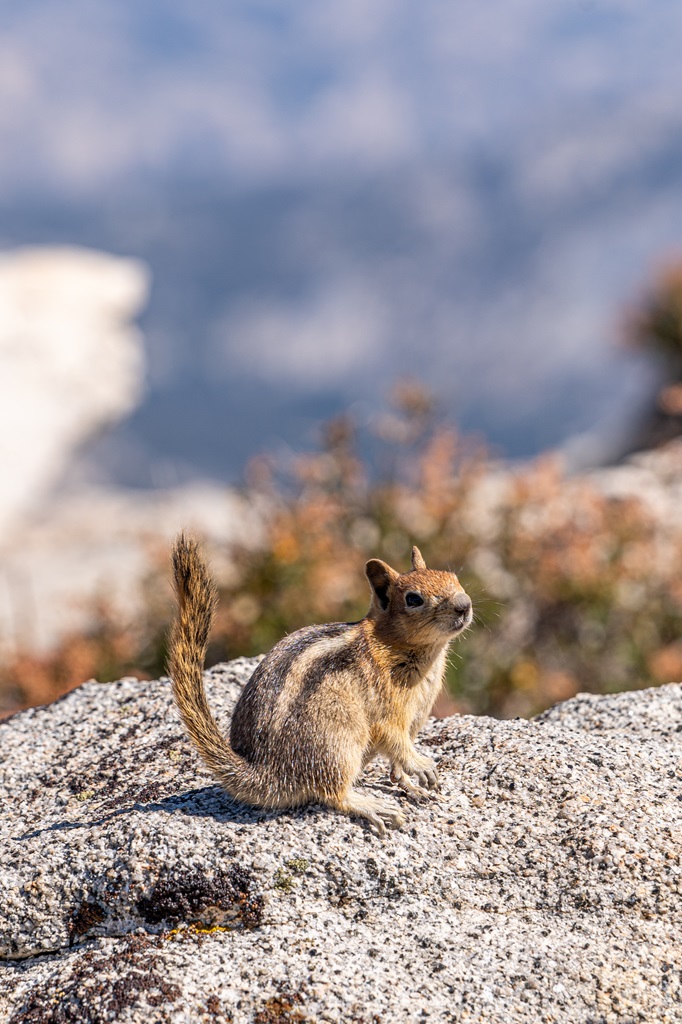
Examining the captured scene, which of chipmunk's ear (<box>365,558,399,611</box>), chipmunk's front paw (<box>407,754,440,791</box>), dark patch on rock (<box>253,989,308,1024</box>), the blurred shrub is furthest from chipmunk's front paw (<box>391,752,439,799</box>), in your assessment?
the blurred shrub

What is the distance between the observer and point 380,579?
11.9ft

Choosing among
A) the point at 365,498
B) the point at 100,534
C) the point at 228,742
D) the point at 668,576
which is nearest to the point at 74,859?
the point at 228,742

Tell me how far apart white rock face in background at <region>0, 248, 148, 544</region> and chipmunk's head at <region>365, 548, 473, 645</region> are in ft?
87.8

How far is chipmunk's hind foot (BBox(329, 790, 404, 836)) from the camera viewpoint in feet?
11.1

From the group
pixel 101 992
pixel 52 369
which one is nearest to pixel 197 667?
pixel 101 992

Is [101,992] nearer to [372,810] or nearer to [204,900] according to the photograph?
[204,900]

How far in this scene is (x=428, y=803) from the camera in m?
3.54

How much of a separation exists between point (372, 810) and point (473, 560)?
19.2 ft

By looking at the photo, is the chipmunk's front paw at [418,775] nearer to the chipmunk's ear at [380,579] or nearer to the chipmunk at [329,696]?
the chipmunk at [329,696]

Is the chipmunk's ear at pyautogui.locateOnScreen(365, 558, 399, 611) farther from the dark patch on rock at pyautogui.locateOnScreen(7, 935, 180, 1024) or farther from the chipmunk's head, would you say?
the dark patch on rock at pyautogui.locateOnScreen(7, 935, 180, 1024)

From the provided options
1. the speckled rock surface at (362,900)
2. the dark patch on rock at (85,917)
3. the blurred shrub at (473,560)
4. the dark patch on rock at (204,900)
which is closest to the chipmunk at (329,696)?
the speckled rock surface at (362,900)

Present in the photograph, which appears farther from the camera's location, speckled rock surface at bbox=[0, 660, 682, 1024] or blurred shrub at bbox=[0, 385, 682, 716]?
blurred shrub at bbox=[0, 385, 682, 716]

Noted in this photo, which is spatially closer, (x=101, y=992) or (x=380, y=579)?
(x=101, y=992)

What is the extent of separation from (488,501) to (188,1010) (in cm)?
Result: 777
